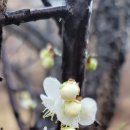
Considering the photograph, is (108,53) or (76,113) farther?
(108,53)

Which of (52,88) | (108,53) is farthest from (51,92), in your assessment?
(108,53)

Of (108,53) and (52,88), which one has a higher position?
(52,88)

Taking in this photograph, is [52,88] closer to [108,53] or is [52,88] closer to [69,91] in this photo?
[69,91]

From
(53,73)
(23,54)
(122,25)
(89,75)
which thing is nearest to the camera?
(122,25)

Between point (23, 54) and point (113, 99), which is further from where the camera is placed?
point (23, 54)

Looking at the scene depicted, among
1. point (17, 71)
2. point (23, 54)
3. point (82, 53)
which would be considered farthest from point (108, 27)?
point (23, 54)

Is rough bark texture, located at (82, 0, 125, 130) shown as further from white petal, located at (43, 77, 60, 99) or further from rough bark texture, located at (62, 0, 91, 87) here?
white petal, located at (43, 77, 60, 99)

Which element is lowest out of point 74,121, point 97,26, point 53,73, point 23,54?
point 23,54

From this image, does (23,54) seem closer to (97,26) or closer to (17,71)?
(17,71)

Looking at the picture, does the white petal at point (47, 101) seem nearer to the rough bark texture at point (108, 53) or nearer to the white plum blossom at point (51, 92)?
the white plum blossom at point (51, 92)
